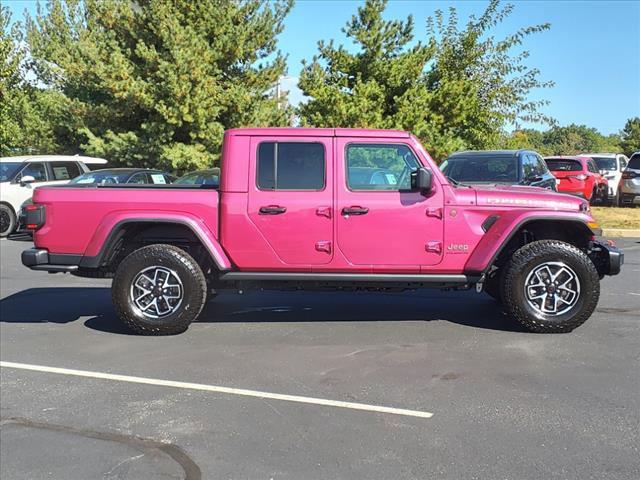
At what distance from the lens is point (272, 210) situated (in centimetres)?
575

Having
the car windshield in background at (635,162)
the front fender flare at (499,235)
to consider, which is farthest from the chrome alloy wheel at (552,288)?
the car windshield in background at (635,162)

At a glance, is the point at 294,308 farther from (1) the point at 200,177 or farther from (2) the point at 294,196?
(1) the point at 200,177

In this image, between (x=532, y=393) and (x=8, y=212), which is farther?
(x=8, y=212)

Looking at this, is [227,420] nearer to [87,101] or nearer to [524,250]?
[524,250]

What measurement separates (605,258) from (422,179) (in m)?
2.07

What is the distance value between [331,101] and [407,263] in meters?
12.8

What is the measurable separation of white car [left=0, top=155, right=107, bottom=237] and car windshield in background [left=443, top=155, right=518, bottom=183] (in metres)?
9.71

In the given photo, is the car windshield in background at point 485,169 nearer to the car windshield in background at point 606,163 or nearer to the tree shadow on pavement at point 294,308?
the tree shadow on pavement at point 294,308

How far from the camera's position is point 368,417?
12.9ft

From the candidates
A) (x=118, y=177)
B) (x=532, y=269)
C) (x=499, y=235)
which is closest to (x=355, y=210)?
(x=499, y=235)

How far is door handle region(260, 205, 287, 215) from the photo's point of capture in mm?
5746

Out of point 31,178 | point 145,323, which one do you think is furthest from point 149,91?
point 145,323

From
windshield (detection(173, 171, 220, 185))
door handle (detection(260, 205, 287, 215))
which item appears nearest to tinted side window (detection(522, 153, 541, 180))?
door handle (detection(260, 205, 287, 215))

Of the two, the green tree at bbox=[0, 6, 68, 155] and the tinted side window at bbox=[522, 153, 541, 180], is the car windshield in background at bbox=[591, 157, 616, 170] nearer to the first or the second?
the tinted side window at bbox=[522, 153, 541, 180]
